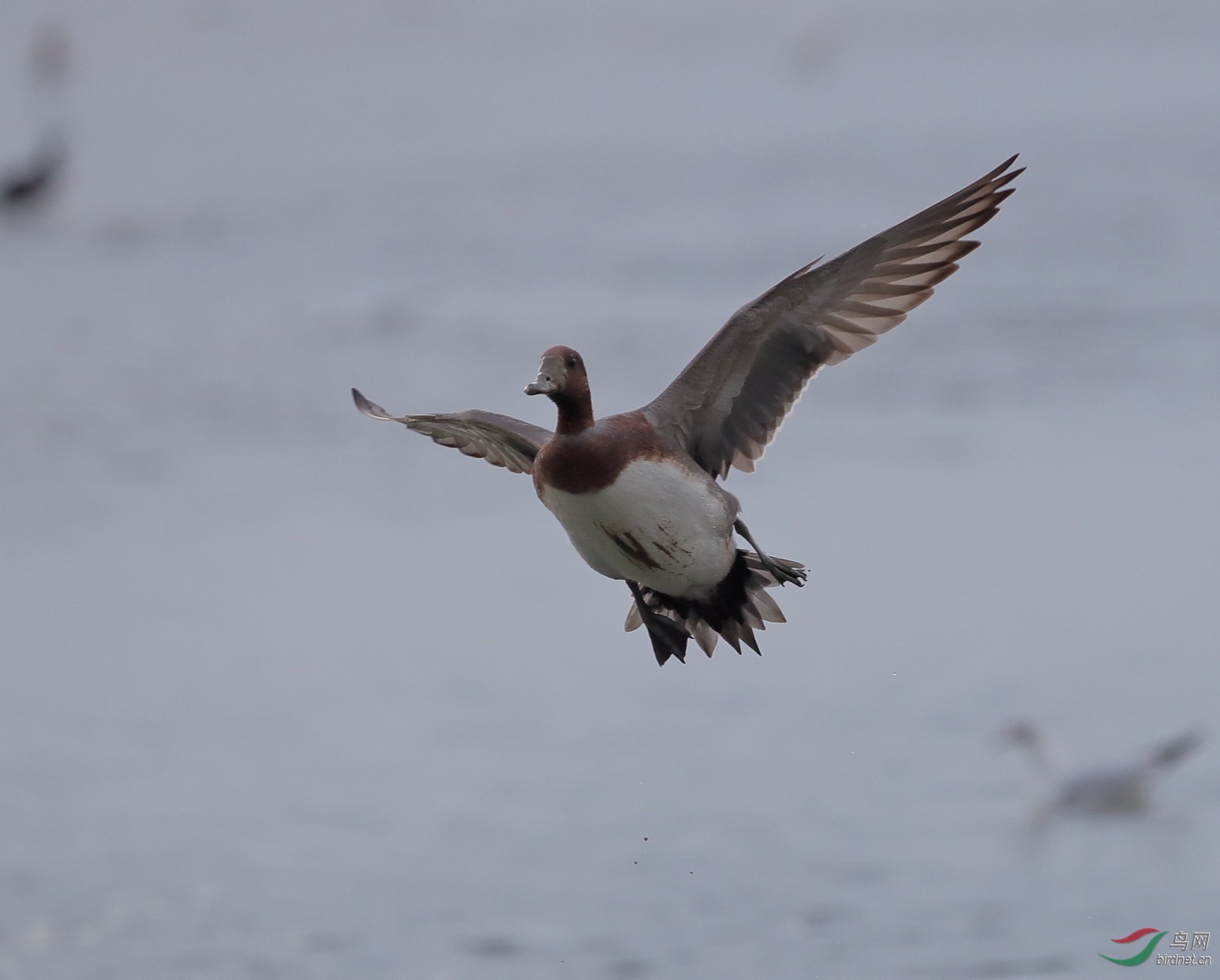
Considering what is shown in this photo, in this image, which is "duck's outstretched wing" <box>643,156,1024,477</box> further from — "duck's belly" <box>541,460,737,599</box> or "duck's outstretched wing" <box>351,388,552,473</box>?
"duck's outstretched wing" <box>351,388,552,473</box>

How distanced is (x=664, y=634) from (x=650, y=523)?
0.68 m

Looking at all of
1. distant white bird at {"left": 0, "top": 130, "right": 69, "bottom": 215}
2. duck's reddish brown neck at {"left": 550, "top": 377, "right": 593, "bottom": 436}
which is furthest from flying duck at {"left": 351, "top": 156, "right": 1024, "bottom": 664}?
distant white bird at {"left": 0, "top": 130, "right": 69, "bottom": 215}

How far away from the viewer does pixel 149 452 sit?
47.8ft

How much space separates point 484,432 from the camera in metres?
5.98

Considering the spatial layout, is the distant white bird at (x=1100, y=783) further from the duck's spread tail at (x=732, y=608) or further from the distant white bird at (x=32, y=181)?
the distant white bird at (x=32, y=181)

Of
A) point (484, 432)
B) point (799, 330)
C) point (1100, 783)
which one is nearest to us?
point (799, 330)

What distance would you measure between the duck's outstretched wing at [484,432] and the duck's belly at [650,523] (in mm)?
497

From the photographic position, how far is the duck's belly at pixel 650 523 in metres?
5.17

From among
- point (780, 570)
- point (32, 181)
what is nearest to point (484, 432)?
point (780, 570)

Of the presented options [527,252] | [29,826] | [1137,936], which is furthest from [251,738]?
[527,252]

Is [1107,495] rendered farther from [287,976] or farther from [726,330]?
[726,330]

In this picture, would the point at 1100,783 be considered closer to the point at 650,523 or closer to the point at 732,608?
the point at 732,608

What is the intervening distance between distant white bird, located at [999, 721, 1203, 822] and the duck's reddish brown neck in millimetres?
4821

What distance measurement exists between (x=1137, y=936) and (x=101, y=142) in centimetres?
2177
